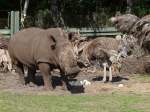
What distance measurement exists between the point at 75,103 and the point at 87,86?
3032mm

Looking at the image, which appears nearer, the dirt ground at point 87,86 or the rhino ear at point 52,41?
the rhino ear at point 52,41

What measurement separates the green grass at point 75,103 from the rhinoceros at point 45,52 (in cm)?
89

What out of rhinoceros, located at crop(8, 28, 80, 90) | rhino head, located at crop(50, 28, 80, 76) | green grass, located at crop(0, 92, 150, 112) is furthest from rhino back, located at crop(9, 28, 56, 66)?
green grass, located at crop(0, 92, 150, 112)

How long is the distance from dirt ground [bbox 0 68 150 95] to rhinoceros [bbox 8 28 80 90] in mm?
426

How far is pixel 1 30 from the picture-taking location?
19844 mm

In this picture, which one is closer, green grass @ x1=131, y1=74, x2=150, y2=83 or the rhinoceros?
the rhinoceros

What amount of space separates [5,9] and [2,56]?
7.04 meters

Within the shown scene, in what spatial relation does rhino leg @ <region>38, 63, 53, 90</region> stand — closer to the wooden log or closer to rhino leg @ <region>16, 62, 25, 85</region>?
rhino leg @ <region>16, 62, 25, 85</region>

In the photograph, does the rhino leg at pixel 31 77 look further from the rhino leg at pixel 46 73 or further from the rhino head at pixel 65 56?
the rhino head at pixel 65 56

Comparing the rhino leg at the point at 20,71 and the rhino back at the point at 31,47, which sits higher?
the rhino back at the point at 31,47

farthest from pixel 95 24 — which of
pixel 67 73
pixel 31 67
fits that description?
pixel 67 73

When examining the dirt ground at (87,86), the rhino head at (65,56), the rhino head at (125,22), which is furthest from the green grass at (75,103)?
the rhino head at (125,22)

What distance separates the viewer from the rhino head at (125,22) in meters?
18.9

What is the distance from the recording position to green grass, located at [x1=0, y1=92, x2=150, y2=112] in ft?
39.0
